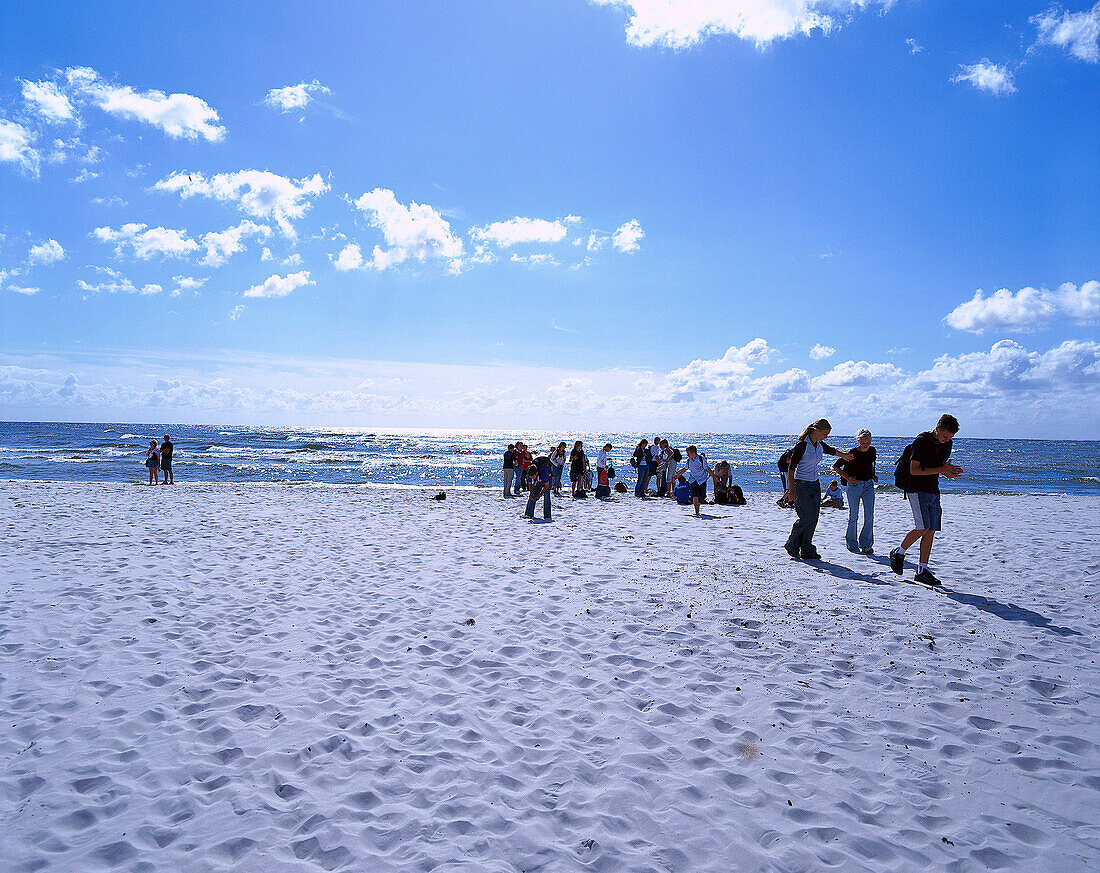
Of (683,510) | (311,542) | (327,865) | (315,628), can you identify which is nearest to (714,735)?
(327,865)

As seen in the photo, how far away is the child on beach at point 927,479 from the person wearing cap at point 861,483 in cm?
124

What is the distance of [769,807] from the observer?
3.15 m

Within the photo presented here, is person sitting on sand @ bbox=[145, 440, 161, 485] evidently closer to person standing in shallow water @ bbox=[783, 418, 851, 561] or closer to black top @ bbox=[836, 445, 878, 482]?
person standing in shallow water @ bbox=[783, 418, 851, 561]

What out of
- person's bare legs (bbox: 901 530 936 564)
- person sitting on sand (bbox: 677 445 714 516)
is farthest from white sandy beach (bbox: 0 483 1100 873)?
person sitting on sand (bbox: 677 445 714 516)

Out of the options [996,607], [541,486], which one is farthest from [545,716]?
[541,486]

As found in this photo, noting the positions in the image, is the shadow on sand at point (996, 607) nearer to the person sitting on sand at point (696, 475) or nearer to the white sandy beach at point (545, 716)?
the white sandy beach at point (545, 716)

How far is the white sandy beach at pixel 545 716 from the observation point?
2908 millimetres

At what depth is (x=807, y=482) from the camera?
8.31 metres

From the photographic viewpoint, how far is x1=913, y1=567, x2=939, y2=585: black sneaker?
714 centimetres

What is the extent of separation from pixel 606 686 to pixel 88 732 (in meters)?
3.74

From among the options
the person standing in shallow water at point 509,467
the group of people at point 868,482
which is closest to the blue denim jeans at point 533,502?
the person standing in shallow water at point 509,467

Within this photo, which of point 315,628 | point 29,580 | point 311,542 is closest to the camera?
point 315,628

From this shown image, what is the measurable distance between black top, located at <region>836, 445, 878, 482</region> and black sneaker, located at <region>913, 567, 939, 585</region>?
202cm

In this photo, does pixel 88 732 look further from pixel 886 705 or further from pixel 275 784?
pixel 886 705
